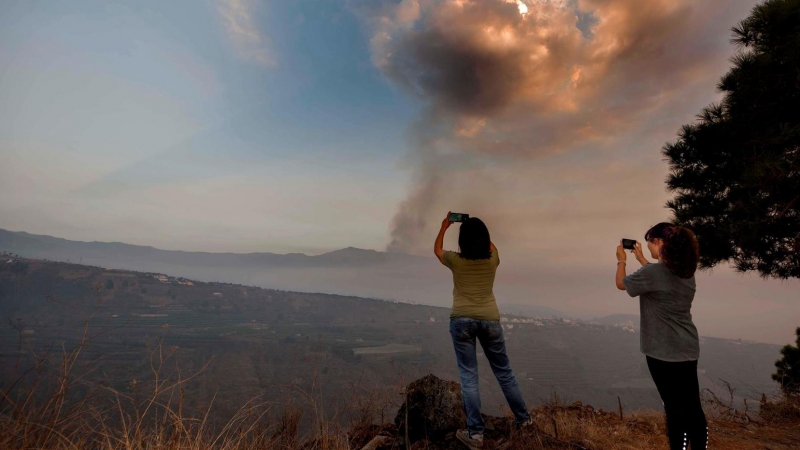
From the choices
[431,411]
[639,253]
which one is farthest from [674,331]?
[431,411]

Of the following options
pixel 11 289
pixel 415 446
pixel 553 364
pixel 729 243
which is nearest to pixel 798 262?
pixel 729 243

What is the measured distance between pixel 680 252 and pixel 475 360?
7.69 feet

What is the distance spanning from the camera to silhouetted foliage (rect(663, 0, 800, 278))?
6.51m

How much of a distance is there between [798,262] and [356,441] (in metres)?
9.21

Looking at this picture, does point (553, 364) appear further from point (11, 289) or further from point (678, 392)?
point (11, 289)

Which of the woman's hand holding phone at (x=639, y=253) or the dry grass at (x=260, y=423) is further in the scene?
the woman's hand holding phone at (x=639, y=253)

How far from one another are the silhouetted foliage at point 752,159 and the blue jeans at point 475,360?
560 cm

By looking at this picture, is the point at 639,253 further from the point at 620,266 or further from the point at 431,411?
the point at 431,411

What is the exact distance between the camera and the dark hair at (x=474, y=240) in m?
4.38

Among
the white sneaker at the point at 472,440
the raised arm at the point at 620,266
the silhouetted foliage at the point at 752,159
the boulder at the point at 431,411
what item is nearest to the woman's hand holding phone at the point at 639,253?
the raised arm at the point at 620,266

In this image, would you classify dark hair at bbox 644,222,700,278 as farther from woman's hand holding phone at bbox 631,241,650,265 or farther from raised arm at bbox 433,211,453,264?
raised arm at bbox 433,211,453,264

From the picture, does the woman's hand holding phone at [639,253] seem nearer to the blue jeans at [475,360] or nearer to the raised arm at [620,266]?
the raised arm at [620,266]

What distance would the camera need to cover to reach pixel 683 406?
3.38 metres

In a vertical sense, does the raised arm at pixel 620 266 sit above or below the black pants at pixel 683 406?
above
